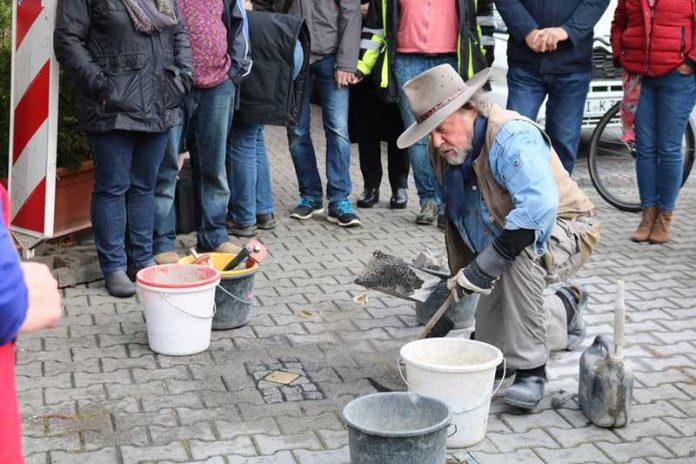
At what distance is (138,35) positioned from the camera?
594 centimetres

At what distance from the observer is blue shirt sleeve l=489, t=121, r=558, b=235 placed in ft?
14.8

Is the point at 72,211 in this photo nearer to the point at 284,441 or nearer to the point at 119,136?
the point at 119,136

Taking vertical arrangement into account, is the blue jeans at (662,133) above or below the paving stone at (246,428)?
above

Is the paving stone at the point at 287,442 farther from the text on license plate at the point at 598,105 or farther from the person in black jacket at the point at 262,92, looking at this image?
the text on license plate at the point at 598,105

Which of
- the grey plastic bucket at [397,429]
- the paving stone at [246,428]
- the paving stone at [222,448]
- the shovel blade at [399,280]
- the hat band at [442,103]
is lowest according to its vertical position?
the paving stone at [246,428]

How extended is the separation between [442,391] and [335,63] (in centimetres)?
389

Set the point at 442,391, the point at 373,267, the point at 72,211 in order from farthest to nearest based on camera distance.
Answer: the point at 72,211 → the point at 373,267 → the point at 442,391

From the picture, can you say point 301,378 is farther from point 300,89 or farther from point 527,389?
point 300,89

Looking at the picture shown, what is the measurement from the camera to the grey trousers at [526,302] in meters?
4.80

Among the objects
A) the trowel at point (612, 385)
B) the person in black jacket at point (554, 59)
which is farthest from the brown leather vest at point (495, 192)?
the person in black jacket at point (554, 59)

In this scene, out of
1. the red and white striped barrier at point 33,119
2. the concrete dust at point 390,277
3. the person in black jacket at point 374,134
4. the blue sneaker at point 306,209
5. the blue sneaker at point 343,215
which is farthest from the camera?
the person in black jacket at point 374,134

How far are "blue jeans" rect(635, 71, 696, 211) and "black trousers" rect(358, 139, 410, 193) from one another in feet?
5.53

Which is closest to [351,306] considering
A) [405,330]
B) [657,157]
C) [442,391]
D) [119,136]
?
[405,330]

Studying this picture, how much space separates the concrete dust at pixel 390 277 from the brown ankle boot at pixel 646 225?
2.53m
